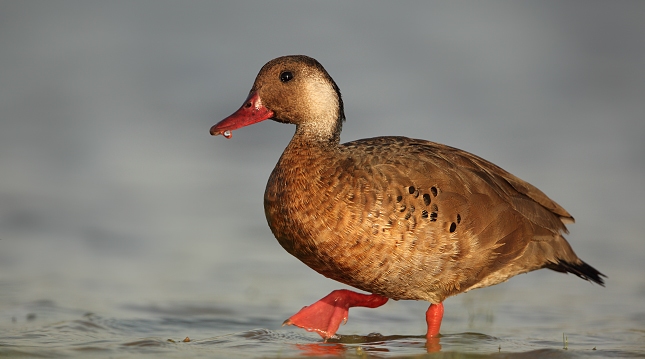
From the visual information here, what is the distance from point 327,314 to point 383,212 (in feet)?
3.54

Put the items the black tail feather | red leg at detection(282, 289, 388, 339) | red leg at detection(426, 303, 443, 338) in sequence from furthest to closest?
1. the black tail feather
2. red leg at detection(426, 303, 443, 338)
3. red leg at detection(282, 289, 388, 339)

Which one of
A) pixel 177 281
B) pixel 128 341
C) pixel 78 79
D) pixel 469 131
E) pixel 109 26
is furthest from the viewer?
pixel 109 26

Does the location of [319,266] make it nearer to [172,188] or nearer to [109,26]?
[172,188]

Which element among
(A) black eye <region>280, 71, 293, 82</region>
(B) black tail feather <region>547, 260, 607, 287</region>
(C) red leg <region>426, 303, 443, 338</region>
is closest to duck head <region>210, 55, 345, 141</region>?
A: (A) black eye <region>280, 71, 293, 82</region>

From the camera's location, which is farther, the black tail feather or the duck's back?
the black tail feather

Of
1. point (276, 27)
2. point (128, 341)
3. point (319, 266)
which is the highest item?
point (276, 27)

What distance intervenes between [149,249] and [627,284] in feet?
15.0

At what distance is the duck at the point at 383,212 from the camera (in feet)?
20.9

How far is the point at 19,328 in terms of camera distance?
670cm

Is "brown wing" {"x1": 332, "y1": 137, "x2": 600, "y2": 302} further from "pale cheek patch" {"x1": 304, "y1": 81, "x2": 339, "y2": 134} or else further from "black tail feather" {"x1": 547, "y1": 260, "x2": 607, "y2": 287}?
"pale cheek patch" {"x1": 304, "y1": 81, "x2": 339, "y2": 134}

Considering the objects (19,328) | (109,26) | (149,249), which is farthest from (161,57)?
(19,328)

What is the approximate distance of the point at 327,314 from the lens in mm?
6965

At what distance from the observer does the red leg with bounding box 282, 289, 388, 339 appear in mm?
6859

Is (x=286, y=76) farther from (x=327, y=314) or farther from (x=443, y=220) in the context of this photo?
(x=327, y=314)
